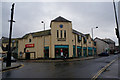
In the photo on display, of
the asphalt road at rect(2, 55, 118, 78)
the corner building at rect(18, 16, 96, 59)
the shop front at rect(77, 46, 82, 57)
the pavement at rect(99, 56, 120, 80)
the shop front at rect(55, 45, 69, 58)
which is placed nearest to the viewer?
the pavement at rect(99, 56, 120, 80)

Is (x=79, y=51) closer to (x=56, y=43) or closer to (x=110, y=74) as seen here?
(x=56, y=43)

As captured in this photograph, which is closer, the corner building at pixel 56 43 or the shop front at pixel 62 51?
the shop front at pixel 62 51

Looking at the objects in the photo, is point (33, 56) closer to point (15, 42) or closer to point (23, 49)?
point (23, 49)

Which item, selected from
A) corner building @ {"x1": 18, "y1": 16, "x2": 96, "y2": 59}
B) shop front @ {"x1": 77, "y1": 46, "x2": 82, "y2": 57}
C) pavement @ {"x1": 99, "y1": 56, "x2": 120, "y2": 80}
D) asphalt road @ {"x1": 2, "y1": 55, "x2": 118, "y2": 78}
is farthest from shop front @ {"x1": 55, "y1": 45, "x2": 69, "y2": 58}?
pavement @ {"x1": 99, "y1": 56, "x2": 120, "y2": 80}

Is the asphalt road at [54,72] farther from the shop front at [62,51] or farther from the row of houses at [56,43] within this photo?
the shop front at [62,51]

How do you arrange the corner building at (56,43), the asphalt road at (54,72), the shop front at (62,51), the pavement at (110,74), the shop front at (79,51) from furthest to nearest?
the shop front at (79,51)
the corner building at (56,43)
the shop front at (62,51)
the asphalt road at (54,72)
the pavement at (110,74)

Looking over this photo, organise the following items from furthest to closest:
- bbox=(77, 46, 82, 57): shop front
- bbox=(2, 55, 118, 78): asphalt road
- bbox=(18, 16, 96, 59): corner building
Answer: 1. bbox=(77, 46, 82, 57): shop front
2. bbox=(18, 16, 96, 59): corner building
3. bbox=(2, 55, 118, 78): asphalt road

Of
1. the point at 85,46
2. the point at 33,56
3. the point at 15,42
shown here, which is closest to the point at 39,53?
the point at 33,56

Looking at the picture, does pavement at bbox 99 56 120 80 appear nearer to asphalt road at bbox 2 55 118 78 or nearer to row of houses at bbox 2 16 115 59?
asphalt road at bbox 2 55 118 78

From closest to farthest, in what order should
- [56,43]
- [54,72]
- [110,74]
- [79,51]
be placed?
1. [110,74]
2. [54,72]
3. [56,43]
4. [79,51]

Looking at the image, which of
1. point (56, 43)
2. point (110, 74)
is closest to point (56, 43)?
point (56, 43)

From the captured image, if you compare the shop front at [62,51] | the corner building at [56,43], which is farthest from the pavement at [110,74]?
the shop front at [62,51]

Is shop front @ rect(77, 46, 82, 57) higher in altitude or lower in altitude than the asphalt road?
Answer: higher

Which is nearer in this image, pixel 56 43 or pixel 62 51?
pixel 62 51
